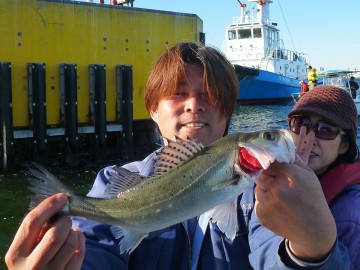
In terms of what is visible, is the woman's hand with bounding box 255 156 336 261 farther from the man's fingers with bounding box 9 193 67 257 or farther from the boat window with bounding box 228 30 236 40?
the boat window with bounding box 228 30 236 40

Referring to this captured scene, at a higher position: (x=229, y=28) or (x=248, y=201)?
(x=229, y=28)

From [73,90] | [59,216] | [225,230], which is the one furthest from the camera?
[73,90]

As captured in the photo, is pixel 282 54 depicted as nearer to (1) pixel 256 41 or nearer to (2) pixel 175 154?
(1) pixel 256 41

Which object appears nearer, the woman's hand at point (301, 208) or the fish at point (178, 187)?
the woman's hand at point (301, 208)

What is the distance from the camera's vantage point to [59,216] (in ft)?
7.45

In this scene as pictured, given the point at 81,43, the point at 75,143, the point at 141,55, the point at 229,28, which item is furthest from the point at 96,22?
the point at 229,28

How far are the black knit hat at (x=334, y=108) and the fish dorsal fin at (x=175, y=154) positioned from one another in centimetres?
176

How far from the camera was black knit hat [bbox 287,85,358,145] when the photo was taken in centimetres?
388

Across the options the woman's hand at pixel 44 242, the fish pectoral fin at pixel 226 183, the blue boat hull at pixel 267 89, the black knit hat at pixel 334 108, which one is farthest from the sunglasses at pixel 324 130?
the blue boat hull at pixel 267 89

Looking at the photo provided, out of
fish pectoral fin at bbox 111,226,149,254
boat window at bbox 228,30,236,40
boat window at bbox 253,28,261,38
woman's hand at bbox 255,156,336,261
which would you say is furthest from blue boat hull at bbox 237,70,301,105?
woman's hand at bbox 255,156,336,261

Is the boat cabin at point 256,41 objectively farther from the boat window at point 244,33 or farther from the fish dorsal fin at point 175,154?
the fish dorsal fin at point 175,154

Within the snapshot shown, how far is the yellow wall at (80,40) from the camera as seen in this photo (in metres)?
12.2

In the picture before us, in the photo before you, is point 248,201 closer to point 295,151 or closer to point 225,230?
point 225,230

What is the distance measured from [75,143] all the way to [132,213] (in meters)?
10.5
